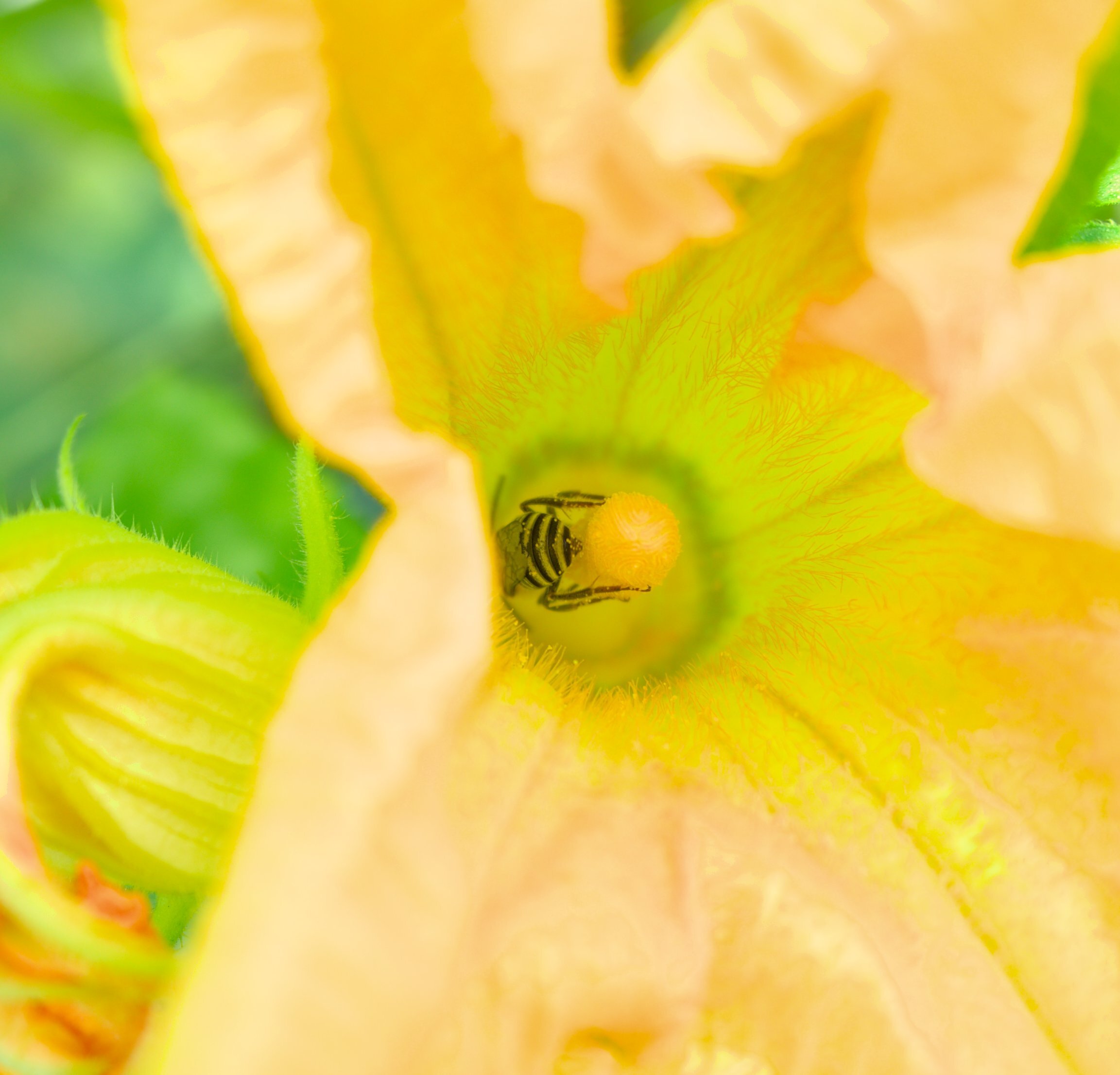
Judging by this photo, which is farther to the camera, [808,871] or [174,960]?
[808,871]

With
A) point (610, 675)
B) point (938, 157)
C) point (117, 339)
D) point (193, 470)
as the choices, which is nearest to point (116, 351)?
point (117, 339)

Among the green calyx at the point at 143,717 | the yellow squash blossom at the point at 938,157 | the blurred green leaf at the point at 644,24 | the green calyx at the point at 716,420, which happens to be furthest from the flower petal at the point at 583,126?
the blurred green leaf at the point at 644,24

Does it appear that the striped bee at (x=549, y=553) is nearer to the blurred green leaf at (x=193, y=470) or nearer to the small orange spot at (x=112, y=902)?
the small orange spot at (x=112, y=902)

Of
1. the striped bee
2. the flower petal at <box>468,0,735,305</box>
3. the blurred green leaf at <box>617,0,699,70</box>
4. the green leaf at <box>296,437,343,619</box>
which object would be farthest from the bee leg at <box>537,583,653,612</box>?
the blurred green leaf at <box>617,0,699,70</box>

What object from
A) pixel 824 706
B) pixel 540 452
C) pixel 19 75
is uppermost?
pixel 19 75

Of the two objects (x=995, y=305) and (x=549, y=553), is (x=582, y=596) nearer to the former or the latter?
(x=549, y=553)

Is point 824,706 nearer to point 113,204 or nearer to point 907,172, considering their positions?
point 907,172

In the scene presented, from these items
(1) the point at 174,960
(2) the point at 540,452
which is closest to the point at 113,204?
(2) the point at 540,452
